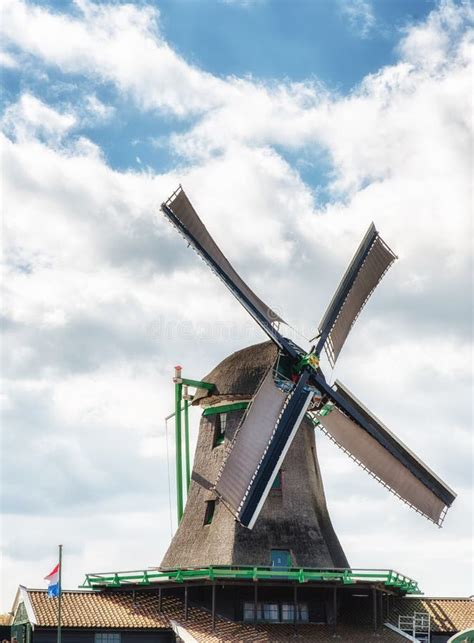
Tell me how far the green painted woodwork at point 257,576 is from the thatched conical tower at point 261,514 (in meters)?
0.67

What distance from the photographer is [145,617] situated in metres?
37.2

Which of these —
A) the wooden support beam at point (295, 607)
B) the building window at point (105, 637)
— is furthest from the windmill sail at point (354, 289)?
the building window at point (105, 637)

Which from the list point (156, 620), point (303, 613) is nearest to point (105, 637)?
point (156, 620)

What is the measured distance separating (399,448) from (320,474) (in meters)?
3.17

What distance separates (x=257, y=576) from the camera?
36.0 m

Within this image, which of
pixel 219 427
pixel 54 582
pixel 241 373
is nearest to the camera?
pixel 54 582

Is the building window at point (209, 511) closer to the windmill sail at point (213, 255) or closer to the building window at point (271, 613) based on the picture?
the building window at point (271, 613)

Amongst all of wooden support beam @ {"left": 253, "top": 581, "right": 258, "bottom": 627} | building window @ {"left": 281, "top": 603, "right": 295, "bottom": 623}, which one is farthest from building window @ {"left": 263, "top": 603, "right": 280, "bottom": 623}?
wooden support beam @ {"left": 253, "top": 581, "right": 258, "bottom": 627}

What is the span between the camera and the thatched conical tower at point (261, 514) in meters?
37.8

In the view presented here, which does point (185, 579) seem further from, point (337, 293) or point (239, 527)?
point (337, 293)

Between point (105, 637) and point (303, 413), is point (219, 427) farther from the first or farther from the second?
point (105, 637)

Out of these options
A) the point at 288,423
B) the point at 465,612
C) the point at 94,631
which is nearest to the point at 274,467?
the point at 288,423

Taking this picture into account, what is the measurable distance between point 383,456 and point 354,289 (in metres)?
6.55

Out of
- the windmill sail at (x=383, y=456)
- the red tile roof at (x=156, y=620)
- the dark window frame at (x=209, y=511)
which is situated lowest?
the red tile roof at (x=156, y=620)
